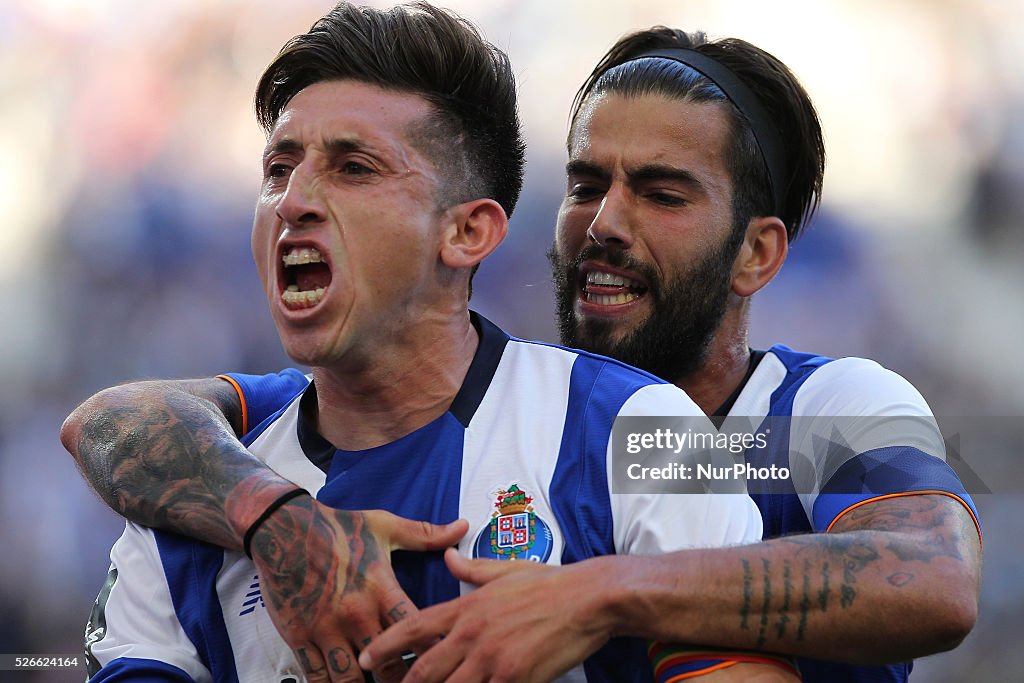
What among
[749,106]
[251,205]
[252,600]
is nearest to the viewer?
[252,600]

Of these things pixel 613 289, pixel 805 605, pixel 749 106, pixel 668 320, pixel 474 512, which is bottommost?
pixel 805 605

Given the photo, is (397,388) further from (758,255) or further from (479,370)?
(758,255)

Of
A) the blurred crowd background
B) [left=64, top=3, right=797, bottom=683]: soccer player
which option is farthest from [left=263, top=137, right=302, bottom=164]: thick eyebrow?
the blurred crowd background

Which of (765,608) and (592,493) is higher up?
(592,493)

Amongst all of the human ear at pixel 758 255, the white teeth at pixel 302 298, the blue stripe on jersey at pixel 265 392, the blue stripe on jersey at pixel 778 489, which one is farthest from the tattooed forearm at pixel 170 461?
the human ear at pixel 758 255

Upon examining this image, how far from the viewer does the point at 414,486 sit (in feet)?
7.01

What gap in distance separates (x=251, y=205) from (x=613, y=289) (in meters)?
3.52

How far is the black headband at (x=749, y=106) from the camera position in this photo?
315cm

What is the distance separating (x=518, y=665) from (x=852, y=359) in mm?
1378

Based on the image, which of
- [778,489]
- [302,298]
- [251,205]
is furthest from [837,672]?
[251,205]

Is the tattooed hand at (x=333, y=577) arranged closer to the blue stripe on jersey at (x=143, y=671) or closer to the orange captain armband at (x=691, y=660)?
the blue stripe on jersey at (x=143, y=671)

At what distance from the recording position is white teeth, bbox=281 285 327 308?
2.16m

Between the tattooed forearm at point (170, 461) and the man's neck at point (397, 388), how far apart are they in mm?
210

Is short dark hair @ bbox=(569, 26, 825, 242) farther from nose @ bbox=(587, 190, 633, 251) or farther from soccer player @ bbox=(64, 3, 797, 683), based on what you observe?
soccer player @ bbox=(64, 3, 797, 683)
